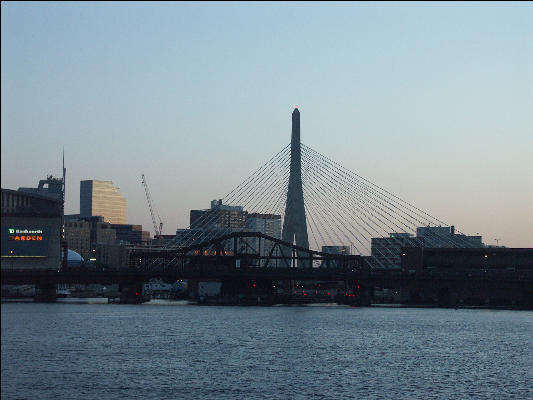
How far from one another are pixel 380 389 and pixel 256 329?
59.5 metres

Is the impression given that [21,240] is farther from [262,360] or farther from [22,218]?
[262,360]

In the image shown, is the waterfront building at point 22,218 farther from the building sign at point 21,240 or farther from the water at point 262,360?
the water at point 262,360

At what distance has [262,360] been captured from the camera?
81.6m

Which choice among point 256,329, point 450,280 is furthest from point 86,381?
point 450,280

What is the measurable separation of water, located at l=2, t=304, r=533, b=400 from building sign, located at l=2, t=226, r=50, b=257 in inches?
775

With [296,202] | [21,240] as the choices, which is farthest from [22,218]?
[296,202]

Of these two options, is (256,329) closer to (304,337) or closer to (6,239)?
(304,337)

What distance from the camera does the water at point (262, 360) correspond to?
61.3 m

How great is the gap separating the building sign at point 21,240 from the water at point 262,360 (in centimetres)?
1969

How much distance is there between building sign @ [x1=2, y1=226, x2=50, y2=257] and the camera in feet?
60.0

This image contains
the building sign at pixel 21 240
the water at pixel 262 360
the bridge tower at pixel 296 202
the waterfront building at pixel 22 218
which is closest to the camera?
the waterfront building at pixel 22 218

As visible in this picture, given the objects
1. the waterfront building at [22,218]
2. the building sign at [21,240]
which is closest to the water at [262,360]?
the building sign at [21,240]

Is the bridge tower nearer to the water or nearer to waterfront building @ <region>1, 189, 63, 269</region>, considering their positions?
the water

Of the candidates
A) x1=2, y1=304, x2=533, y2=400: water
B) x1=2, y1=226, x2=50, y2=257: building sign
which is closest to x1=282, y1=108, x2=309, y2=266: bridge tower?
x1=2, y1=304, x2=533, y2=400: water
